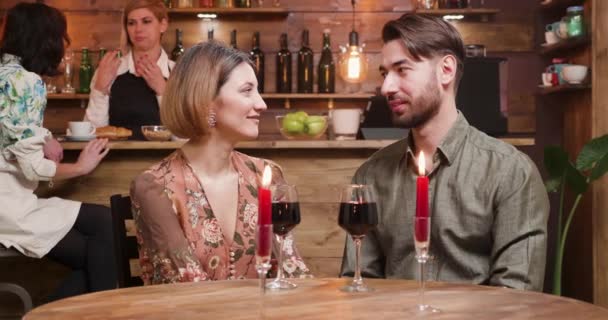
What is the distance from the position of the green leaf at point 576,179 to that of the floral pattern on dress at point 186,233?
2216 millimetres

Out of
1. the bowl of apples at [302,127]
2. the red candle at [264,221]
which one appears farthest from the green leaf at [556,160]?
the red candle at [264,221]

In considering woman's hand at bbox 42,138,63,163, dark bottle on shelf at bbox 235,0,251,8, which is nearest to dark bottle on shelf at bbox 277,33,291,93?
dark bottle on shelf at bbox 235,0,251,8

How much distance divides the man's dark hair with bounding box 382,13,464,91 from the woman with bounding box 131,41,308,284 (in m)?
0.40

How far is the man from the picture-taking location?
85.8 inches

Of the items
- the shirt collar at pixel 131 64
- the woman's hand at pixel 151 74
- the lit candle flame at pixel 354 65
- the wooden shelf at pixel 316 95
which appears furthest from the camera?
the wooden shelf at pixel 316 95

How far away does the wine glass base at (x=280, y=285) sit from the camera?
1.74 meters

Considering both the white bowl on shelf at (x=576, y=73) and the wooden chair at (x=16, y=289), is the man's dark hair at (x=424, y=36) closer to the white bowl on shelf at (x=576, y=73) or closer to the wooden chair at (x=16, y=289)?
the wooden chair at (x=16, y=289)

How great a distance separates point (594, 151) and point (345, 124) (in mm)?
1038

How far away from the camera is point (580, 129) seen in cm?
496

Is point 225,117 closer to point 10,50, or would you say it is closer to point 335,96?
point 10,50

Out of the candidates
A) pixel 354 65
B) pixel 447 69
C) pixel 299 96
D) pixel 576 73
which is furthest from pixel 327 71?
pixel 447 69

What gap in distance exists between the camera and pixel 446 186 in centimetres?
227

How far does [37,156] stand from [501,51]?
137 inches

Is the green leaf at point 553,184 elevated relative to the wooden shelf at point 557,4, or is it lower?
lower
